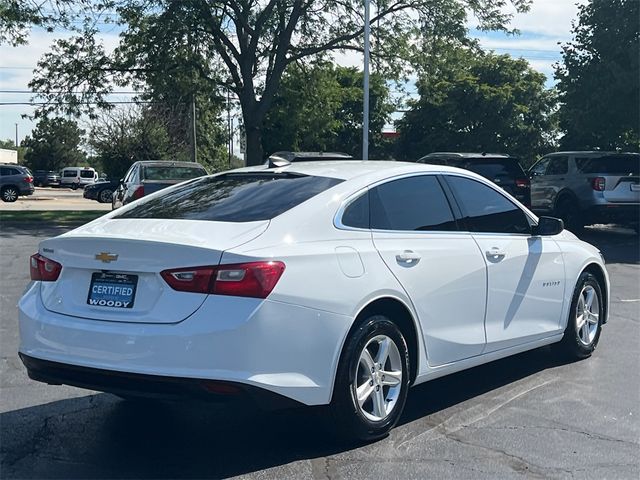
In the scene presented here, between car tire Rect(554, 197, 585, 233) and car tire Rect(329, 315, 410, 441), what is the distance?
1416 cm

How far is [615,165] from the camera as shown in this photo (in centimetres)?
1783

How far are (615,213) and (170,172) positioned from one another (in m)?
9.74

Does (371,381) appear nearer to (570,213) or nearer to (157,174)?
(157,174)

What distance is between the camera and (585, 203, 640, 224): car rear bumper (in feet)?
57.4

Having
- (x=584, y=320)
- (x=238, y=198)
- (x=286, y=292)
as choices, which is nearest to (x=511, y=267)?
(x=584, y=320)

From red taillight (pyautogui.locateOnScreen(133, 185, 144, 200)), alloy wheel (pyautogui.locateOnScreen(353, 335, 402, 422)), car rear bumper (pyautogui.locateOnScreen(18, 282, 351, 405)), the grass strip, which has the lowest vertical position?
the grass strip

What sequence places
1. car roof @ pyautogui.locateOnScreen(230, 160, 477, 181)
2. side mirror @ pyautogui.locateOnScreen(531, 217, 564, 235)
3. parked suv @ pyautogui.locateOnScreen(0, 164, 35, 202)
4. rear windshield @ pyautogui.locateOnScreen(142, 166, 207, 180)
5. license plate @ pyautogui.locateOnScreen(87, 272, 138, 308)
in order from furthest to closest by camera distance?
→ parked suv @ pyautogui.locateOnScreen(0, 164, 35, 202) < rear windshield @ pyautogui.locateOnScreen(142, 166, 207, 180) < side mirror @ pyautogui.locateOnScreen(531, 217, 564, 235) < car roof @ pyautogui.locateOnScreen(230, 160, 477, 181) < license plate @ pyautogui.locateOnScreen(87, 272, 138, 308)

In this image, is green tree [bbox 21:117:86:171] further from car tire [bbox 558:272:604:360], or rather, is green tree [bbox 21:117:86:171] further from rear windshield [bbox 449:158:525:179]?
car tire [bbox 558:272:604:360]

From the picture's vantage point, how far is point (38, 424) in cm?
525

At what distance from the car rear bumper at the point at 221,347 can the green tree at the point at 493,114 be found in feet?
127

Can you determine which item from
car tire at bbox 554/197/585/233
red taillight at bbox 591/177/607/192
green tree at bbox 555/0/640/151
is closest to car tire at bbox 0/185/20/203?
green tree at bbox 555/0/640/151

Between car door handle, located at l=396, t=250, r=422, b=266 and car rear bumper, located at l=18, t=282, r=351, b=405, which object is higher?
car door handle, located at l=396, t=250, r=422, b=266

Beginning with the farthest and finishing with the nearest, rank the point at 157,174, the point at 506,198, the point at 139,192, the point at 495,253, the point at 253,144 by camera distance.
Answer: the point at 253,144
the point at 157,174
the point at 139,192
the point at 506,198
the point at 495,253

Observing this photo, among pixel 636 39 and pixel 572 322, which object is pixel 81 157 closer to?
pixel 636 39
